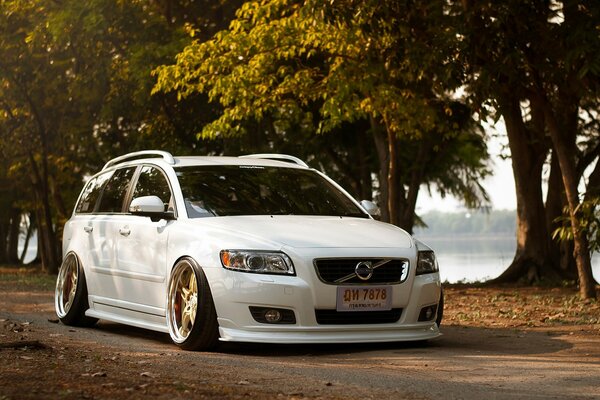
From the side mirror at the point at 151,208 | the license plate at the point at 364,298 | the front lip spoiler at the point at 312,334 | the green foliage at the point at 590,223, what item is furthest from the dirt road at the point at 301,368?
the green foliage at the point at 590,223

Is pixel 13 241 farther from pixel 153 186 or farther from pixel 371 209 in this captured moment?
pixel 371 209

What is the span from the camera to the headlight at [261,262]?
916cm

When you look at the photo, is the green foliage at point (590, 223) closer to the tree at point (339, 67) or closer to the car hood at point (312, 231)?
the tree at point (339, 67)

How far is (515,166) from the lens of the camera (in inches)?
845

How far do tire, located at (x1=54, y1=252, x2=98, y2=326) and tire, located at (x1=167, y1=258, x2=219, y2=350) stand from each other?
234 centimetres

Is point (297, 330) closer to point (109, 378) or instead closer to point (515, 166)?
point (109, 378)

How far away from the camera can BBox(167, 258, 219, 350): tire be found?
367 inches

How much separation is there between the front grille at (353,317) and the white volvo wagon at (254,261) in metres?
0.01

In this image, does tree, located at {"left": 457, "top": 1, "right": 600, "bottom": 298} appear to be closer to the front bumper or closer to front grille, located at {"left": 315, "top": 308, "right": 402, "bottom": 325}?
front grille, located at {"left": 315, "top": 308, "right": 402, "bottom": 325}

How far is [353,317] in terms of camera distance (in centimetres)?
933

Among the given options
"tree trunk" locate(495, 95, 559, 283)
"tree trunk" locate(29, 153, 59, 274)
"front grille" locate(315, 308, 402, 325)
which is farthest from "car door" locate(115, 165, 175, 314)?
"tree trunk" locate(29, 153, 59, 274)

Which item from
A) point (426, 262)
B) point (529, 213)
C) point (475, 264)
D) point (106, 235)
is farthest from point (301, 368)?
point (475, 264)

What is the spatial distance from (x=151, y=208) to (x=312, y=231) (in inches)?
59.4

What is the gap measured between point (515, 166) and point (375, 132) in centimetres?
307
